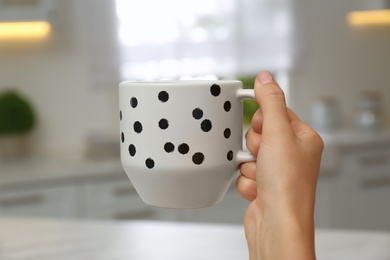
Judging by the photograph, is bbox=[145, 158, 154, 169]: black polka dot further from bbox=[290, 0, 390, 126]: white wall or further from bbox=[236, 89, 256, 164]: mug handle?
bbox=[290, 0, 390, 126]: white wall

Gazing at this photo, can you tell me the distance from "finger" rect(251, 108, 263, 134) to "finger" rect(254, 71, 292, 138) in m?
0.02

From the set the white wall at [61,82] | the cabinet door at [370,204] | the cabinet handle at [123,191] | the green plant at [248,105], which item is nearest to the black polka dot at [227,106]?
the cabinet handle at [123,191]

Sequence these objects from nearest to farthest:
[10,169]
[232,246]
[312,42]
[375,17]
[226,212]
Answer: [232,246] < [10,169] < [226,212] < [312,42] < [375,17]

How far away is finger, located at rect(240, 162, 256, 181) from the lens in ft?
2.68

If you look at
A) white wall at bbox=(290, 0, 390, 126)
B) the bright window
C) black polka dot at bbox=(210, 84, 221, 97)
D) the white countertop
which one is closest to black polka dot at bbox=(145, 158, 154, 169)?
black polka dot at bbox=(210, 84, 221, 97)

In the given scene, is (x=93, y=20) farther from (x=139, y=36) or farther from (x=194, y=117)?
(x=194, y=117)

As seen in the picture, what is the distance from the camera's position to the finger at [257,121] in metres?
0.83

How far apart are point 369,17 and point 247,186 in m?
3.65

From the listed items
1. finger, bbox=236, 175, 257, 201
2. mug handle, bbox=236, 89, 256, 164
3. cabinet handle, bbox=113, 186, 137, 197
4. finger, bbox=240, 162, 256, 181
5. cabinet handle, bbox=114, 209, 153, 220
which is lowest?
cabinet handle, bbox=114, 209, 153, 220

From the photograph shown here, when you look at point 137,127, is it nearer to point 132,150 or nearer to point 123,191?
point 132,150

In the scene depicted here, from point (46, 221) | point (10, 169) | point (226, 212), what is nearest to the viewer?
point (46, 221)

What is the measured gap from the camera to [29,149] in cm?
330

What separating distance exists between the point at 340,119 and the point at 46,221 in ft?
9.64

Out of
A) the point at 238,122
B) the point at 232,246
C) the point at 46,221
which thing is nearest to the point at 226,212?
the point at 46,221
